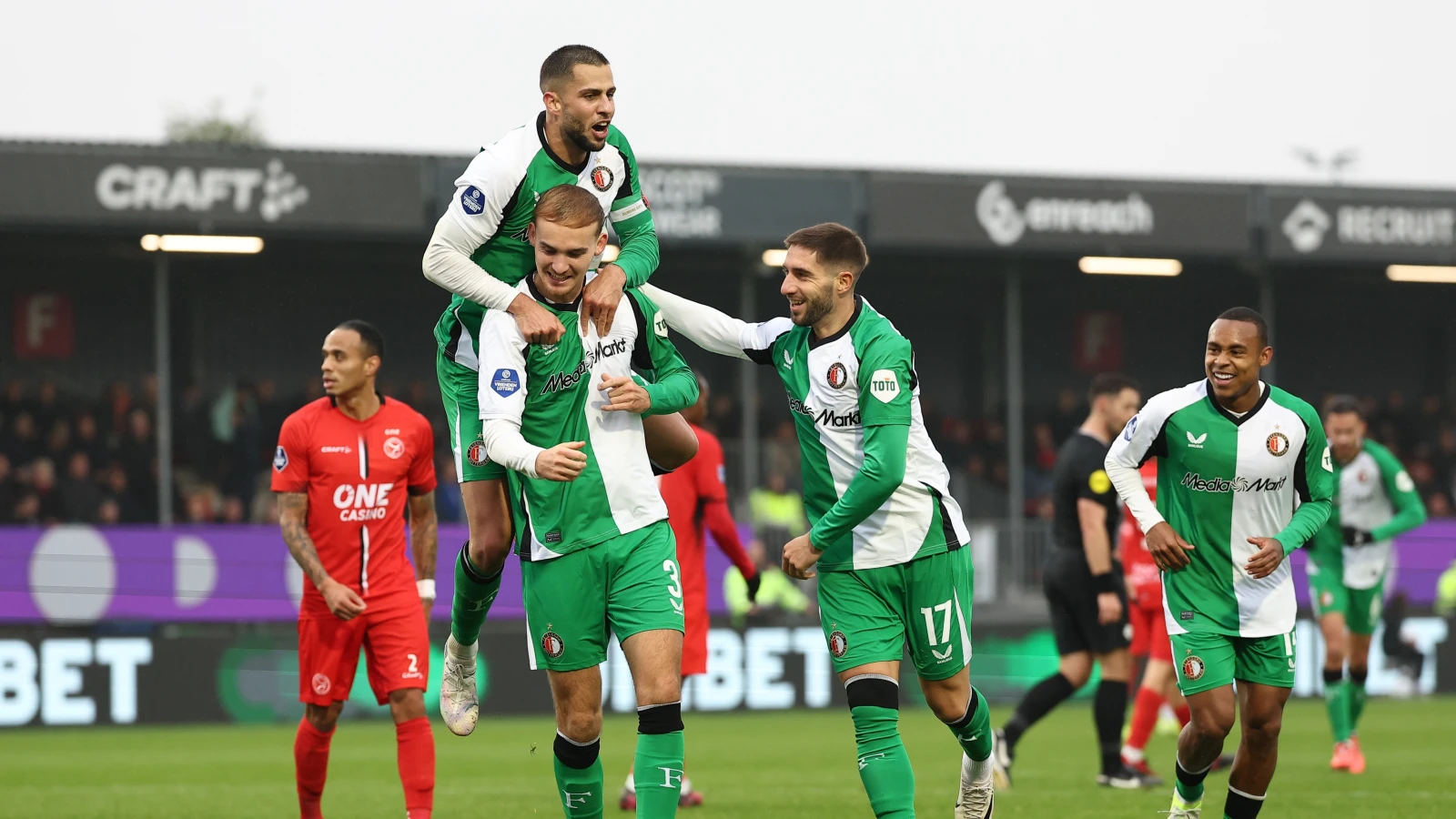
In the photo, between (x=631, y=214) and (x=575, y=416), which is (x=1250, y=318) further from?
(x=575, y=416)

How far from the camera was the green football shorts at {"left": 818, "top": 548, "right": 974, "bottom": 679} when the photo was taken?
7051 mm

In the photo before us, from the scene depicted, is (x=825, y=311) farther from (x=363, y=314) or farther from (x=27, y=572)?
(x=363, y=314)

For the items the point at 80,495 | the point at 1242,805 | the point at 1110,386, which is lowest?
the point at 1242,805

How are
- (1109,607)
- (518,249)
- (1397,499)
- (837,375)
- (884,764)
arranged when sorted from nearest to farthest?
(884,764) → (837,375) → (518,249) → (1109,607) → (1397,499)

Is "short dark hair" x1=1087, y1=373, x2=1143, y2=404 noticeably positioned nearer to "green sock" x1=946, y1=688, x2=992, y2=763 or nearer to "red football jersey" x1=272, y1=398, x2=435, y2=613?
"green sock" x1=946, y1=688, x2=992, y2=763

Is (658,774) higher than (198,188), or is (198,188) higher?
(198,188)

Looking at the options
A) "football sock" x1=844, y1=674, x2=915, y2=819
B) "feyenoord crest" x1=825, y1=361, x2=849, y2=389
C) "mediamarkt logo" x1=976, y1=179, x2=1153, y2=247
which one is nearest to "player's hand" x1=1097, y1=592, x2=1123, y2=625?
"football sock" x1=844, y1=674, x2=915, y2=819

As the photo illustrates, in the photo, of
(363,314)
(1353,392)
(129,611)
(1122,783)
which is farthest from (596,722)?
(1353,392)

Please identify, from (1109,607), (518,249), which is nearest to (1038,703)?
(1109,607)

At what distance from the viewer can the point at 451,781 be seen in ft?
38.8

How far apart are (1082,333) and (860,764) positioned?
905 inches

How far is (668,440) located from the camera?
7.16 meters

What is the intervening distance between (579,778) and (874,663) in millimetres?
1233

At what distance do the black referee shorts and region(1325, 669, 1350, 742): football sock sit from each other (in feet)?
6.25
